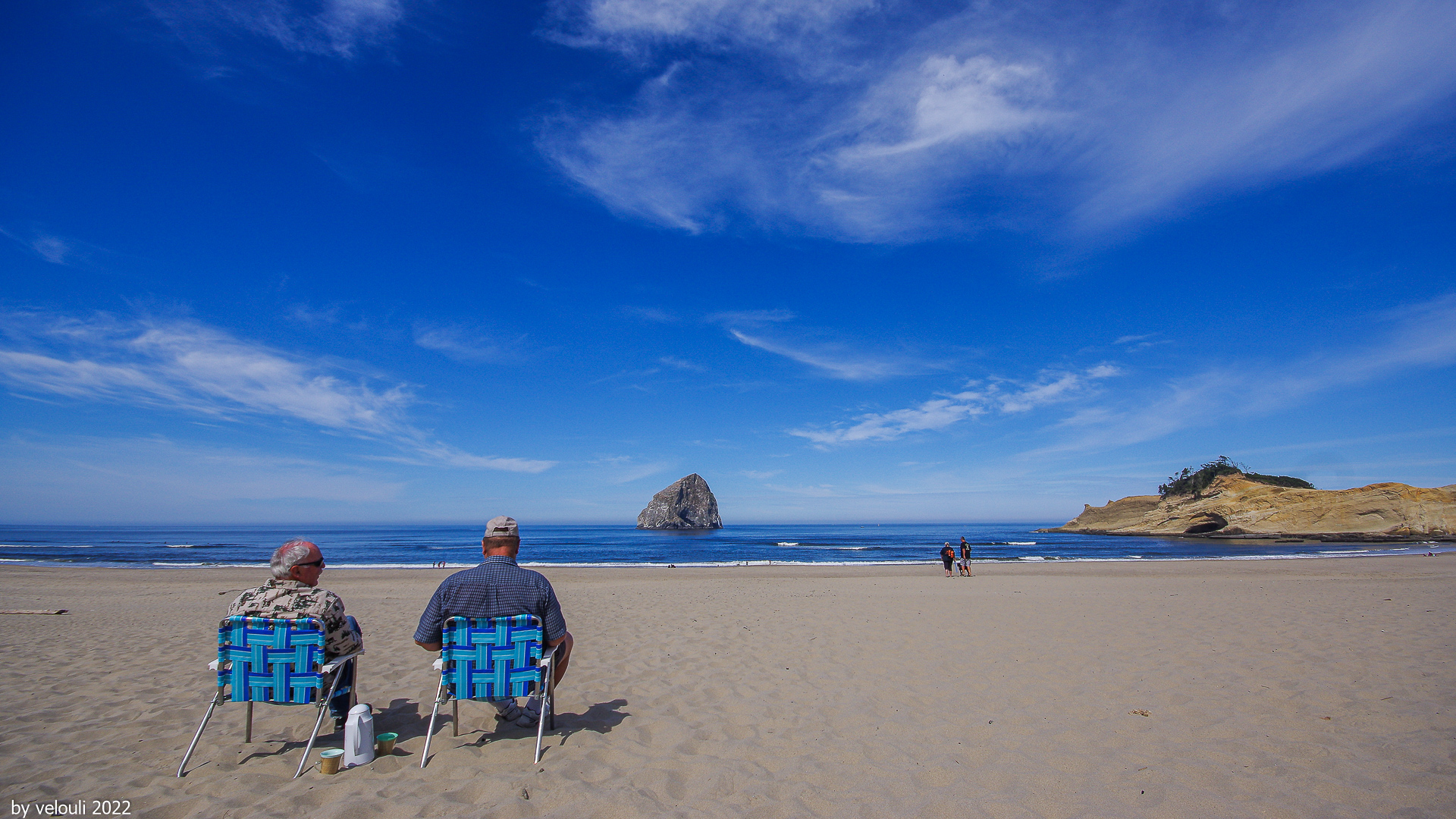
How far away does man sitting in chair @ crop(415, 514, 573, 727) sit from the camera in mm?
3891

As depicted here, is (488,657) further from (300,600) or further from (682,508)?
(682,508)

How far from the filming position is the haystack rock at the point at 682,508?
335 ft

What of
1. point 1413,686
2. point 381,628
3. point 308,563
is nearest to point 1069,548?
point 1413,686

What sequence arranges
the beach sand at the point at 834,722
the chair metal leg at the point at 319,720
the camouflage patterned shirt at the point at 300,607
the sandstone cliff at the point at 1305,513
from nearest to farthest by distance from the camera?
the beach sand at the point at 834,722
the chair metal leg at the point at 319,720
the camouflage patterned shirt at the point at 300,607
the sandstone cliff at the point at 1305,513

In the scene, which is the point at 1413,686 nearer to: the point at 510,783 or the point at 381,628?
the point at 510,783

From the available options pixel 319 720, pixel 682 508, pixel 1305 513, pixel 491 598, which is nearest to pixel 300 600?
pixel 319 720

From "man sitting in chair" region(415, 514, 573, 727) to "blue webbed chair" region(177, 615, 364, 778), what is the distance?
1.96 ft

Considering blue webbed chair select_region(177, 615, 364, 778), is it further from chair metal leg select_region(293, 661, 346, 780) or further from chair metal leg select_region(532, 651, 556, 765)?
chair metal leg select_region(532, 651, 556, 765)

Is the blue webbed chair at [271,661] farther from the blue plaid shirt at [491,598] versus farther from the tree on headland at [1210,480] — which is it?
the tree on headland at [1210,480]

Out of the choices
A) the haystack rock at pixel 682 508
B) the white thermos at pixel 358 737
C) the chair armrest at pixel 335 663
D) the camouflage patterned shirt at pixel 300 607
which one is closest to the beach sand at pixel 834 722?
the white thermos at pixel 358 737

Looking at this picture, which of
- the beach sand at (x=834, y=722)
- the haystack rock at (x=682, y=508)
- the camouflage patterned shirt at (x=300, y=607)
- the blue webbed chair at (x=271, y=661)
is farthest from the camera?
the haystack rock at (x=682, y=508)

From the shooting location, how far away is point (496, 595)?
3904 millimetres

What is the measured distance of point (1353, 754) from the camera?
12.6 ft

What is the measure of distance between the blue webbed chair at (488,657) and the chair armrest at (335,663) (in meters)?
0.59
